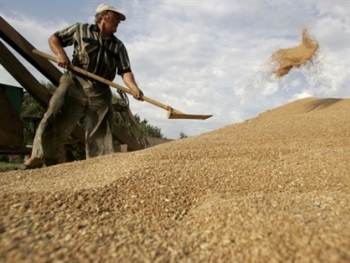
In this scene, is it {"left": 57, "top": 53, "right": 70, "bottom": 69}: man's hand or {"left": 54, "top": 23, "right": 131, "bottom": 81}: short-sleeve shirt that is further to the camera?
{"left": 54, "top": 23, "right": 131, "bottom": 81}: short-sleeve shirt

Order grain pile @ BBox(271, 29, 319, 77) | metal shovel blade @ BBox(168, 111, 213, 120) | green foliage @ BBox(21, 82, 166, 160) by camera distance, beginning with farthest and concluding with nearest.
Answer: grain pile @ BBox(271, 29, 319, 77)
green foliage @ BBox(21, 82, 166, 160)
metal shovel blade @ BBox(168, 111, 213, 120)

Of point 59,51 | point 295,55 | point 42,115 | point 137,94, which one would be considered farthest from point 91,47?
point 42,115

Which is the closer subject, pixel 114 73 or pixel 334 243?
pixel 334 243

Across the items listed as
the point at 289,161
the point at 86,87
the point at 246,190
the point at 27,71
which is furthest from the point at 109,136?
the point at 246,190

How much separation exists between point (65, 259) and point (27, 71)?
3471 millimetres

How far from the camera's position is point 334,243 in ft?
3.27

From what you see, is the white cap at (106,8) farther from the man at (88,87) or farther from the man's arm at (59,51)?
the man's arm at (59,51)

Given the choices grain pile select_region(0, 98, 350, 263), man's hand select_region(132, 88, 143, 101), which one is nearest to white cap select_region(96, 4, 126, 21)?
man's hand select_region(132, 88, 143, 101)

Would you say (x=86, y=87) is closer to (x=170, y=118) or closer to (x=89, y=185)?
(x=170, y=118)

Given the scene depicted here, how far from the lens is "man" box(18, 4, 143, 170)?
324 cm

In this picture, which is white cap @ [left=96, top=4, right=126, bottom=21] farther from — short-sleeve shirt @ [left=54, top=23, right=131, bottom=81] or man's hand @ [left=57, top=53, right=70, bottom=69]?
man's hand @ [left=57, top=53, right=70, bottom=69]

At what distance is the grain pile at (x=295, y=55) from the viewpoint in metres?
6.46

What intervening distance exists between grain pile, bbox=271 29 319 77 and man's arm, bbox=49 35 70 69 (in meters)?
4.42

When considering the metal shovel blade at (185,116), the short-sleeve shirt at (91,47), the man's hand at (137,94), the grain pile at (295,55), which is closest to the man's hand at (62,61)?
the short-sleeve shirt at (91,47)
